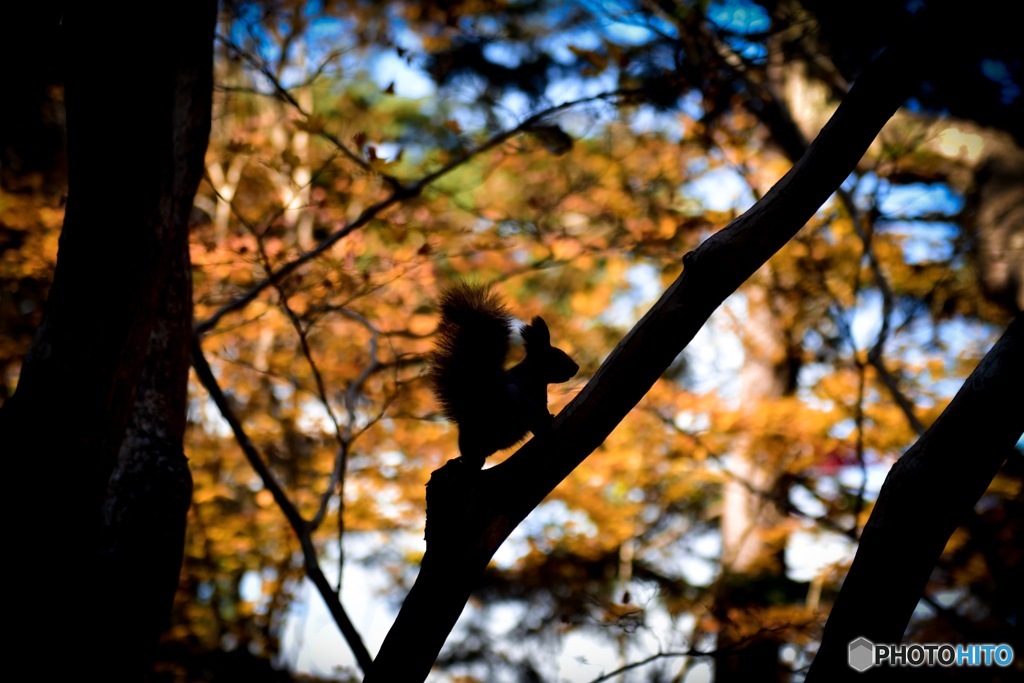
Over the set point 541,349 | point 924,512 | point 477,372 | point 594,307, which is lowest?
point 924,512

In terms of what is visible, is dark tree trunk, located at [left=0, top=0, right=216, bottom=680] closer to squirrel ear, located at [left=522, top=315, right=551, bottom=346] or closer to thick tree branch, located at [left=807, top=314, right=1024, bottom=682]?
squirrel ear, located at [left=522, top=315, right=551, bottom=346]

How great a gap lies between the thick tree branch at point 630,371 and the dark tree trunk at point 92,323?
1.07 meters

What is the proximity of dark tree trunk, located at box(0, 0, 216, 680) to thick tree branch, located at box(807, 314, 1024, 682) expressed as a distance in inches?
87.2

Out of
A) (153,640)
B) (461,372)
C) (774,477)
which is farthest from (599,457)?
(153,640)

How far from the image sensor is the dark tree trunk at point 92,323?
6.93 feet

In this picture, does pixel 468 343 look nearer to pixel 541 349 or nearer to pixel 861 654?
pixel 541 349

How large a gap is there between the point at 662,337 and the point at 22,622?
2028 mm

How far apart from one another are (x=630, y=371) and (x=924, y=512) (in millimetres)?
856

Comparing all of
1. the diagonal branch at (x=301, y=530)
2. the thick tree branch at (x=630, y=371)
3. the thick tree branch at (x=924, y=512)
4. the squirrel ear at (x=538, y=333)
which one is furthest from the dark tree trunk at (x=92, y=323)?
the thick tree branch at (x=924, y=512)

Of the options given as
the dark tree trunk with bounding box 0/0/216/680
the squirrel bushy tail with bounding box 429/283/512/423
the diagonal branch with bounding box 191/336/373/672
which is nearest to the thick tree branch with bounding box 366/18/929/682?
the squirrel bushy tail with bounding box 429/283/512/423

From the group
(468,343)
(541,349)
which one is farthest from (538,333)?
(468,343)

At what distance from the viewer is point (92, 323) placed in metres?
2.16

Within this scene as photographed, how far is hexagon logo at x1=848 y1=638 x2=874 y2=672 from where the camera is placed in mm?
1887

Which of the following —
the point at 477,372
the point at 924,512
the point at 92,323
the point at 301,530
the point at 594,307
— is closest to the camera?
the point at 924,512
